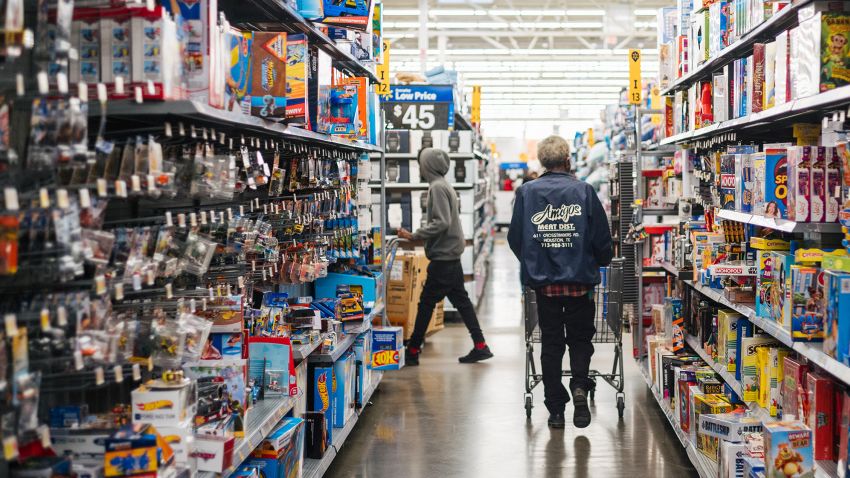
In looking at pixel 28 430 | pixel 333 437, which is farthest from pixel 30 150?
pixel 333 437

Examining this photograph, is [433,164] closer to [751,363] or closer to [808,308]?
[751,363]

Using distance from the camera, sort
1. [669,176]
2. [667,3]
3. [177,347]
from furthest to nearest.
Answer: [667,3]
[669,176]
[177,347]

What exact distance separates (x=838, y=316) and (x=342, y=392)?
10.0 ft

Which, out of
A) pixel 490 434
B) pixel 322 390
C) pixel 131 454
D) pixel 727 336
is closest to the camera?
pixel 131 454

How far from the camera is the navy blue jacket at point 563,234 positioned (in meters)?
5.52

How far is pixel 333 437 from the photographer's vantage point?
16.8 feet

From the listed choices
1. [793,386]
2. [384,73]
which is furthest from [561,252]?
[384,73]

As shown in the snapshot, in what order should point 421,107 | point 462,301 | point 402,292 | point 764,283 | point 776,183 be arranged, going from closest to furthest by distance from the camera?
point 776,183 < point 764,283 < point 462,301 < point 402,292 < point 421,107

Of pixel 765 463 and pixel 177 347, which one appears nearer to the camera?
pixel 177 347

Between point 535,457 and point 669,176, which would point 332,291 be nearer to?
point 535,457

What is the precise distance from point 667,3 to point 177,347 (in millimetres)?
17711

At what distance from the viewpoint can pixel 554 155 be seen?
228 inches

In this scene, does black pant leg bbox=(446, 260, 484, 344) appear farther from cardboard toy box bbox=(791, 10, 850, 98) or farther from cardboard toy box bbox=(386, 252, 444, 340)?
cardboard toy box bbox=(791, 10, 850, 98)

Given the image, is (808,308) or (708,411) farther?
(708,411)
